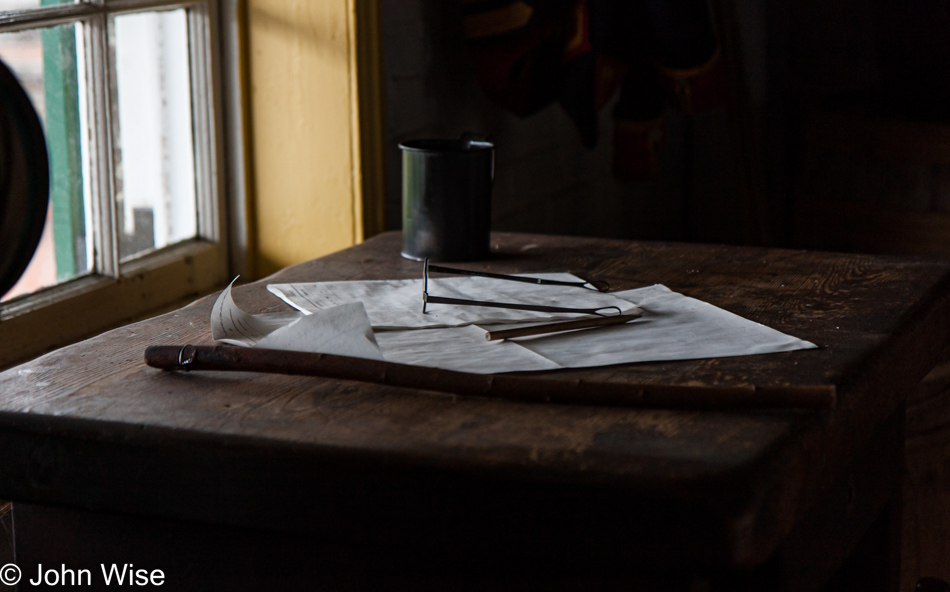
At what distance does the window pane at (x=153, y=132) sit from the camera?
158 cm

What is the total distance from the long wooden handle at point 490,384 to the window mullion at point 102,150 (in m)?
0.76

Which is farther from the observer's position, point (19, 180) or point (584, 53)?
point (584, 53)

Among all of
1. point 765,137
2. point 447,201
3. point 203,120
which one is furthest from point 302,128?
point 765,137

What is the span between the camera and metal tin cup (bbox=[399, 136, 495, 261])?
131cm

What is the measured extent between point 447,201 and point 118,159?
0.63 metres

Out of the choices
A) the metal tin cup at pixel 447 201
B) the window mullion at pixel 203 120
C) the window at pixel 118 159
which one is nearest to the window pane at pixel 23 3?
the window at pixel 118 159

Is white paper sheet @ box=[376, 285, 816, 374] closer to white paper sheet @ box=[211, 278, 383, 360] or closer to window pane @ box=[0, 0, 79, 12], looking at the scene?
white paper sheet @ box=[211, 278, 383, 360]

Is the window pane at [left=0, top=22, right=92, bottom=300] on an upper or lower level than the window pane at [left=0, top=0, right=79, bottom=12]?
lower

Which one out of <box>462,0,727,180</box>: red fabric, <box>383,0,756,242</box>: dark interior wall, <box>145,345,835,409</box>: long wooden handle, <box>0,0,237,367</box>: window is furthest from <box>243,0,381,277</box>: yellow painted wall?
<box>145,345,835,409</box>: long wooden handle

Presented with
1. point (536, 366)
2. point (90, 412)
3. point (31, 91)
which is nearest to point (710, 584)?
point (536, 366)

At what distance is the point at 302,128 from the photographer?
1.82m

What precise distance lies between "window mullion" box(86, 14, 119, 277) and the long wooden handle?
76 cm

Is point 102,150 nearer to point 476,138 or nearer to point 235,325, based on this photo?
point 476,138

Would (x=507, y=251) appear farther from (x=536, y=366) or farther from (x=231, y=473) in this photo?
(x=231, y=473)
